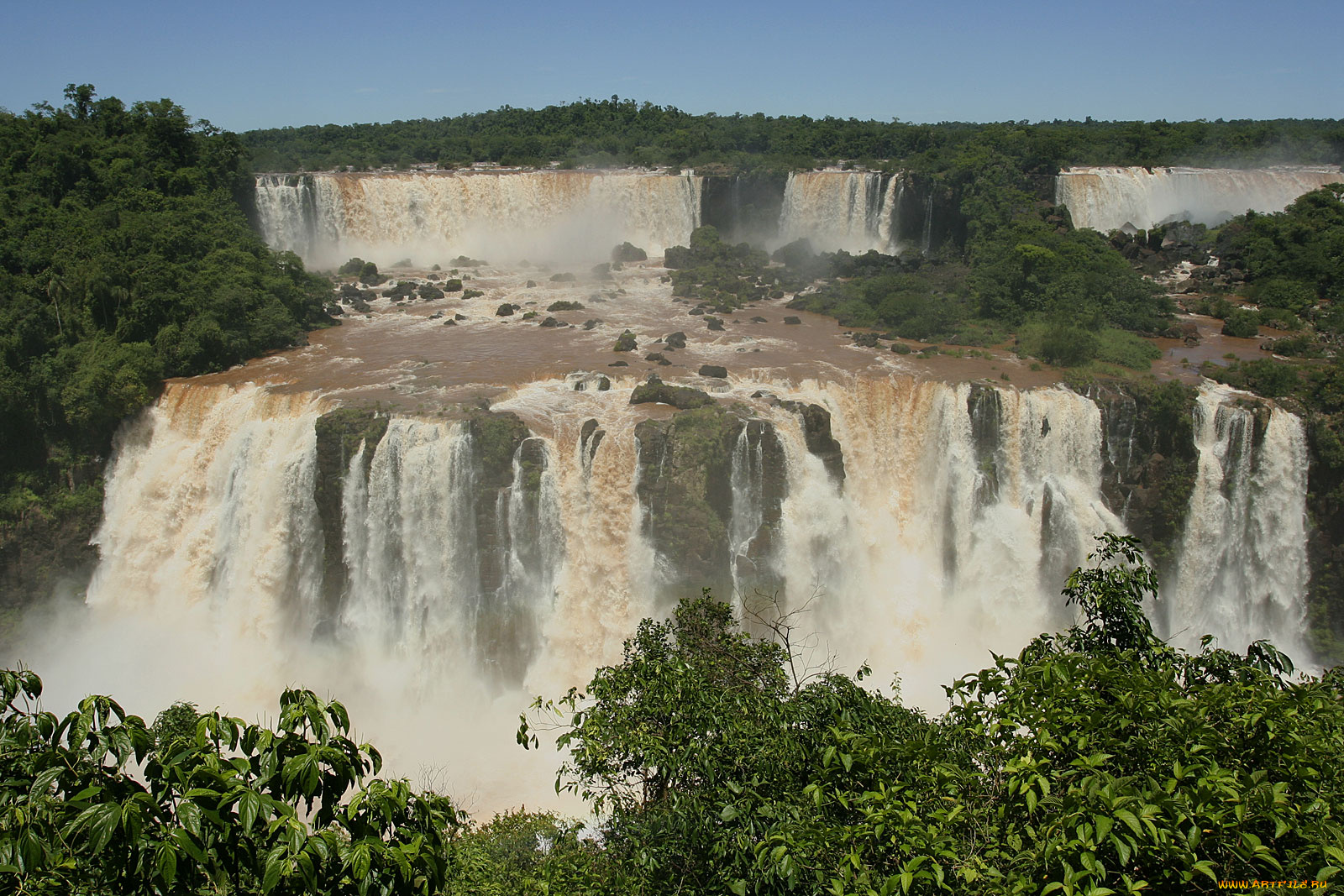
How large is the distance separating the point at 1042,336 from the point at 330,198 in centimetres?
2756

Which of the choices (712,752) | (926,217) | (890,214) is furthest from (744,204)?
(712,752)

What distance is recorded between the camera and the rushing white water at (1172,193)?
124 ft

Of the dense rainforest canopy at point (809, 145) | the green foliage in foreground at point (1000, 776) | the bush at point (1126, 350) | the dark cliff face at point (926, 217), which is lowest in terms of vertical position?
the bush at point (1126, 350)

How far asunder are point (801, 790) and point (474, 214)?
3554cm

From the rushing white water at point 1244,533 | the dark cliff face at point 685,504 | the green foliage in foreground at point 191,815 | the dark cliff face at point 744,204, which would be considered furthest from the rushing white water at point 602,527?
the dark cliff face at point 744,204

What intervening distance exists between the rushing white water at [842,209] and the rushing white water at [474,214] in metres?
4.72

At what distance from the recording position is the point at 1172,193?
40.2 m

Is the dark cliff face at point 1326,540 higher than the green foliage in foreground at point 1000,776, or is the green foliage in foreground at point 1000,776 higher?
the green foliage in foreground at point 1000,776

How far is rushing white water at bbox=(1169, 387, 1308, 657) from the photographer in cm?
1925

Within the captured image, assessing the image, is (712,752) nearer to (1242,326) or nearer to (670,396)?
(670,396)

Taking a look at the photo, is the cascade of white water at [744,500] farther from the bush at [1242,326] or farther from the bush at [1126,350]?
the bush at [1242,326]

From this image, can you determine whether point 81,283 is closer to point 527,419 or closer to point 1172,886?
point 527,419

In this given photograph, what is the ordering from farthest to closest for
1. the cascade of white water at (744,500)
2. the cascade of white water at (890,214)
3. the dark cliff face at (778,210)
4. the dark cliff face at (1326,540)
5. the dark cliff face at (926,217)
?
the cascade of white water at (890,214), the dark cliff face at (778,210), the dark cliff face at (926,217), the dark cliff face at (1326,540), the cascade of white water at (744,500)

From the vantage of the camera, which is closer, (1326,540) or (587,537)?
(587,537)
